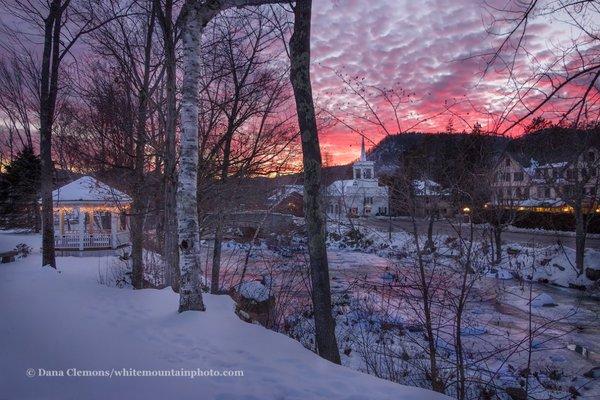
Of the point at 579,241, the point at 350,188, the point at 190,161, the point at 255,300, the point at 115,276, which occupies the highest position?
the point at 350,188

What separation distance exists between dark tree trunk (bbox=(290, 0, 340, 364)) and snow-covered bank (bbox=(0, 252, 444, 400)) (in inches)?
37.1

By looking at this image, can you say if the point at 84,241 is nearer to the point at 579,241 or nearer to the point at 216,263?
the point at 216,263

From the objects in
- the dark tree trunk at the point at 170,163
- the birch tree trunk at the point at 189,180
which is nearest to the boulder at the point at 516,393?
the birch tree trunk at the point at 189,180

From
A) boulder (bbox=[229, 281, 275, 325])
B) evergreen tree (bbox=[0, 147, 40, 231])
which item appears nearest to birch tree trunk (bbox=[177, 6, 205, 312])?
boulder (bbox=[229, 281, 275, 325])

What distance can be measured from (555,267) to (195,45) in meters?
18.1

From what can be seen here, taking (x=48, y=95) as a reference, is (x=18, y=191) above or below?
below

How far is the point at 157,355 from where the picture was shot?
153 inches

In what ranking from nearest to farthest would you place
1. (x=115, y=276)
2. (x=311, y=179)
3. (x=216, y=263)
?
(x=311, y=179)
(x=216, y=263)
(x=115, y=276)

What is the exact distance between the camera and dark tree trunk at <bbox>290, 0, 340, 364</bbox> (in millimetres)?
5234

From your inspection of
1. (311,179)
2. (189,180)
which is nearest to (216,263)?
(189,180)

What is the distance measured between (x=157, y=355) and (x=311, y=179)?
2.77m

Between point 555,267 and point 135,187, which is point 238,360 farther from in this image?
point 555,267

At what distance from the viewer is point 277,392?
3.26m

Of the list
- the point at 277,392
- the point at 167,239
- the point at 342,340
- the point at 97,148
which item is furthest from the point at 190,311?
the point at 97,148
